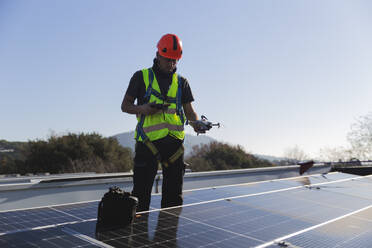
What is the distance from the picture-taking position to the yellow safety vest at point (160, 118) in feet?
11.2

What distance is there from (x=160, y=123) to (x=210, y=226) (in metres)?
1.15

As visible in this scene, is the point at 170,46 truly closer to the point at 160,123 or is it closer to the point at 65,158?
the point at 160,123

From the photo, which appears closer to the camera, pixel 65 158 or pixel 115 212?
pixel 115 212

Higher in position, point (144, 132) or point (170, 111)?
point (170, 111)

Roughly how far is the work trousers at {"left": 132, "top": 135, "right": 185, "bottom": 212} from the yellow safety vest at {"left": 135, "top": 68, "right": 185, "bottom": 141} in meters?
0.07

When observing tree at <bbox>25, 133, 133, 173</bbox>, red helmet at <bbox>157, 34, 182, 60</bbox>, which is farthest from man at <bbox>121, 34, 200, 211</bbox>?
tree at <bbox>25, 133, 133, 173</bbox>

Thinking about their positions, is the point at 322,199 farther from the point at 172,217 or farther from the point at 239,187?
the point at 172,217

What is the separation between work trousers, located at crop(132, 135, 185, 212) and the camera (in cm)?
342

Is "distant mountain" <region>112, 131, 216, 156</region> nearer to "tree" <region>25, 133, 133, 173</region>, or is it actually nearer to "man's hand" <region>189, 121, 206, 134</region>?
"man's hand" <region>189, 121, 206, 134</region>

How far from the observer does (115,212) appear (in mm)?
2506

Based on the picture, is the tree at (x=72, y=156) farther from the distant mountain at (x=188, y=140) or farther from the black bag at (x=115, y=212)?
the black bag at (x=115, y=212)

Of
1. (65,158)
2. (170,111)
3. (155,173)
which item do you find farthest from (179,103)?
(65,158)

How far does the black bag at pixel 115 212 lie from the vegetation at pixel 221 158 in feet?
69.8

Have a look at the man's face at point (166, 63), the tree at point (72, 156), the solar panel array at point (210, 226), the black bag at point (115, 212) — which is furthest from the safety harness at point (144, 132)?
the tree at point (72, 156)
